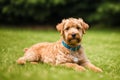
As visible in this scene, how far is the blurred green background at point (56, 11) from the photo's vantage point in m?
21.6

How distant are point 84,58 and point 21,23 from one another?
16140 millimetres

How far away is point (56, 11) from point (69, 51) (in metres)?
15.2

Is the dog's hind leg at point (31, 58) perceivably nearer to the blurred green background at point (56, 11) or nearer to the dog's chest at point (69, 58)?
the dog's chest at point (69, 58)

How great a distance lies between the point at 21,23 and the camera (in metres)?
24.2

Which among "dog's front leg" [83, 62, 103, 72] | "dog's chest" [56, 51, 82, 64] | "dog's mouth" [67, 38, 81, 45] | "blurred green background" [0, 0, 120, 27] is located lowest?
"dog's front leg" [83, 62, 103, 72]

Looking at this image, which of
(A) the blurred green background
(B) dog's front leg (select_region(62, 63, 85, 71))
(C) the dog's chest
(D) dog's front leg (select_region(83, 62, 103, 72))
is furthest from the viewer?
(A) the blurred green background

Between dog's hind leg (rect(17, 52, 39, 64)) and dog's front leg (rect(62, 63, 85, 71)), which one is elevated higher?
dog's hind leg (rect(17, 52, 39, 64))

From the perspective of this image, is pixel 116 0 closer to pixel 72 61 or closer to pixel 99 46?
pixel 99 46

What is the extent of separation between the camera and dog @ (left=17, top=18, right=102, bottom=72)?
796 centimetres

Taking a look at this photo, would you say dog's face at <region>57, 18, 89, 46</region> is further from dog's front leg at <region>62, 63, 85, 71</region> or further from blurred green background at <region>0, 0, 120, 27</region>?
blurred green background at <region>0, 0, 120, 27</region>

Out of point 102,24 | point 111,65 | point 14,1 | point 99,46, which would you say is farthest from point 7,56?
point 102,24

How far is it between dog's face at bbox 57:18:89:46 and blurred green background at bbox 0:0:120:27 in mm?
12774

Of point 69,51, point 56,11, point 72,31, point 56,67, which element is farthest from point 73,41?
point 56,11

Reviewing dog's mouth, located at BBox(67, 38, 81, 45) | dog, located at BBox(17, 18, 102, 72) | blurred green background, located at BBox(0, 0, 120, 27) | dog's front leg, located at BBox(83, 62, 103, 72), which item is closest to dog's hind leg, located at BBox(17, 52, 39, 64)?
dog, located at BBox(17, 18, 102, 72)
